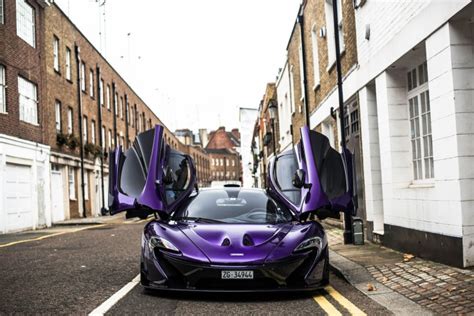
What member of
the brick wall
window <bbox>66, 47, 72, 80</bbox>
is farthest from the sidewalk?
window <bbox>66, 47, 72, 80</bbox>

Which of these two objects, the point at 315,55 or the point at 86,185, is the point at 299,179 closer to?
the point at 315,55

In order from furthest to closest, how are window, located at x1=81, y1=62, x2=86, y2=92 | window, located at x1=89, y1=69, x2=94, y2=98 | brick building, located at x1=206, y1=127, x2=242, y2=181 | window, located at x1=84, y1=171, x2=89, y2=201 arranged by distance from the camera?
brick building, located at x1=206, y1=127, x2=242, y2=181 → window, located at x1=89, y1=69, x2=94, y2=98 → window, located at x1=81, y1=62, x2=86, y2=92 → window, located at x1=84, y1=171, x2=89, y2=201

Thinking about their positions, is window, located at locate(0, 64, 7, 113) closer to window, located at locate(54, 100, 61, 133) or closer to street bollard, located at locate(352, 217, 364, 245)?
window, located at locate(54, 100, 61, 133)

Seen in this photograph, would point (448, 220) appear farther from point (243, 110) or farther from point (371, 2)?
point (243, 110)

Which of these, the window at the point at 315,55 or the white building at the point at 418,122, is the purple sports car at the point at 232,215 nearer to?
the white building at the point at 418,122

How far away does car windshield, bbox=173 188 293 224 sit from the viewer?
699 centimetres

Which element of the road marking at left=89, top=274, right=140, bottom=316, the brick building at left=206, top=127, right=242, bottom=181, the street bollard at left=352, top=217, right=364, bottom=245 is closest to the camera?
the road marking at left=89, top=274, right=140, bottom=316

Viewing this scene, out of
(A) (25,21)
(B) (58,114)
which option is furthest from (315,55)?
(B) (58,114)

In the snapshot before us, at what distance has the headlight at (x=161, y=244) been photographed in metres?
6.06

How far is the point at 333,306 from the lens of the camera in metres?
5.66

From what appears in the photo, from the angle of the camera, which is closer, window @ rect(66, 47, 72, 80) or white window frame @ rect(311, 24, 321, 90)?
white window frame @ rect(311, 24, 321, 90)

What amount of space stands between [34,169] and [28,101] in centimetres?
284

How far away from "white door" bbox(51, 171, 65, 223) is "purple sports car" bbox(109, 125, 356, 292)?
20130 millimetres

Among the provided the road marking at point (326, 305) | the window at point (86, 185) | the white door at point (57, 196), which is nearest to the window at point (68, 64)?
the white door at point (57, 196)
